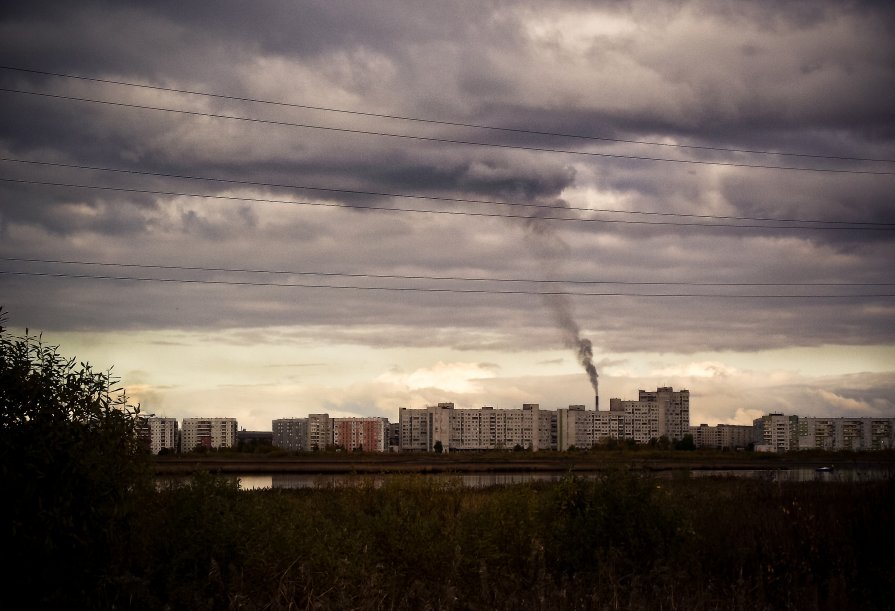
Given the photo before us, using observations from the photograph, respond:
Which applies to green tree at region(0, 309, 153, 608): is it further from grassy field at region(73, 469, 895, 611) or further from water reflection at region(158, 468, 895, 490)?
water reflection at region(158, 468, 895, 490)

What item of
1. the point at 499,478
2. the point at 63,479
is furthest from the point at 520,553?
the point at 499,478

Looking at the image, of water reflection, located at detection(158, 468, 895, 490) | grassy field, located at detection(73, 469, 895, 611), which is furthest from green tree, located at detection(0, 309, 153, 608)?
water reflection, located at detection(158, 468, 895, 490)

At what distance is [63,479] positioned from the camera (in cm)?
1330

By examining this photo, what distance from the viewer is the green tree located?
12.7 meters

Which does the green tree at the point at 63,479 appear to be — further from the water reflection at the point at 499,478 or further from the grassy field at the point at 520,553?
the water reflection at the point at 499,478

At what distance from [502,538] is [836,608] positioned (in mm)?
7617

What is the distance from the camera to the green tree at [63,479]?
12.7 m

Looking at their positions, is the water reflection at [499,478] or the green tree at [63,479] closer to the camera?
the green tree at [63,479]

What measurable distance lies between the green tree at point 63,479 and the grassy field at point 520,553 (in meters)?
0.46

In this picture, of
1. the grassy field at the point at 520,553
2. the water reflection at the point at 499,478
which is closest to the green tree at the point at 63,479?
the grassy field at the point at 520,553

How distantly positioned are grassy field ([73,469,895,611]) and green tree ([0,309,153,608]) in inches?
18.3

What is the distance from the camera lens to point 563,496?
20.9m

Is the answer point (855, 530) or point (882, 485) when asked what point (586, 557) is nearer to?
point (855, 530)

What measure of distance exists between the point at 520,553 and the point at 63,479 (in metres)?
9.73
